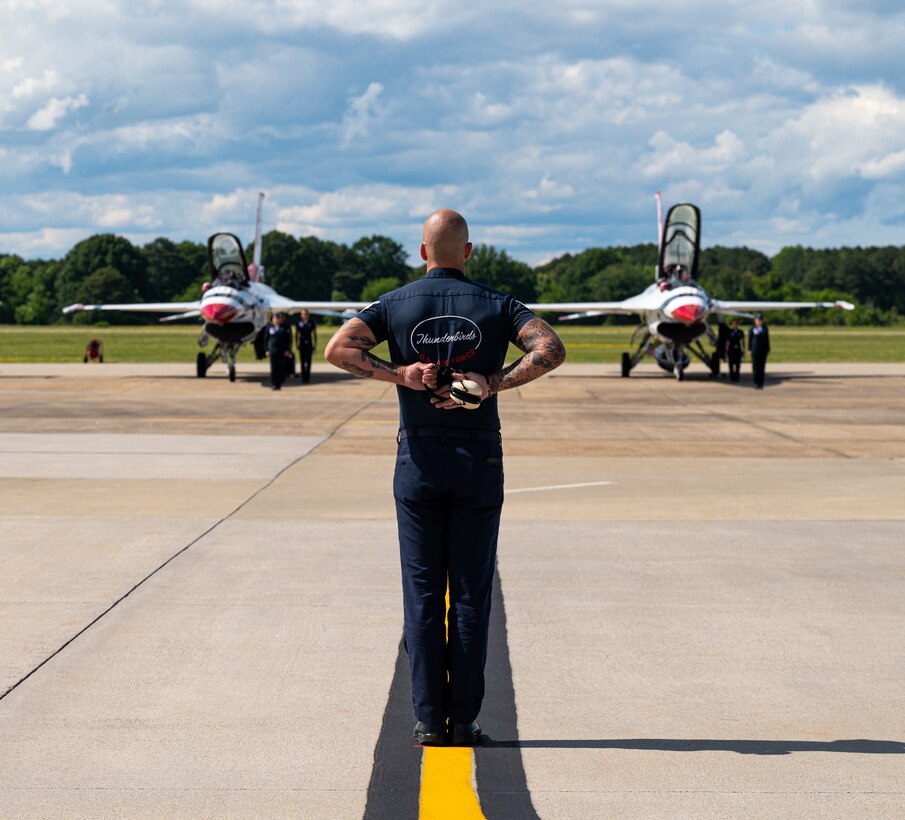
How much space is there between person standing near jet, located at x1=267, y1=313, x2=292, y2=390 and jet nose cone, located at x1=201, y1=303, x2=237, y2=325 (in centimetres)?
214

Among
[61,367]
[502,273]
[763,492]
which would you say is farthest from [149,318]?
[763,492]

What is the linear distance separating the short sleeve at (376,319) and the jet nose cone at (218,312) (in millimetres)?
25621

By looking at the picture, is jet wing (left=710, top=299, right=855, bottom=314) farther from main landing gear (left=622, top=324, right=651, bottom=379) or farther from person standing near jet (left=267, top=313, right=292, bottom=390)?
person standing near jet (left=267, top=313, right=292, bottom=390)

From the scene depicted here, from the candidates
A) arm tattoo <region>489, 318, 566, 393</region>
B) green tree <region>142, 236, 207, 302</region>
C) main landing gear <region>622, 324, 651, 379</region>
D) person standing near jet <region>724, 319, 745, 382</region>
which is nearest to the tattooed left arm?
arm tattoo <region>489, 318, 566, 393</region>

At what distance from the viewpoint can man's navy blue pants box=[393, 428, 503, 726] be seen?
4.63 meters

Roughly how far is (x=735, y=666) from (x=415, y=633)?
1885 mm

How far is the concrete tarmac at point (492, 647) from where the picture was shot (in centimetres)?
423

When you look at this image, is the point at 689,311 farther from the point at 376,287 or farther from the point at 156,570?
the point at 376,287

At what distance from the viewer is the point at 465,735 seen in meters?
4.67

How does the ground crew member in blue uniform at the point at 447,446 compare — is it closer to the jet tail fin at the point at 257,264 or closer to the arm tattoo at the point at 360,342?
the arm tattoo at the point at 360,342

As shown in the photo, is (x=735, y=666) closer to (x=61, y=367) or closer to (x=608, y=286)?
(x=61, y=367)

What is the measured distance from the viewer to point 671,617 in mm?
6699

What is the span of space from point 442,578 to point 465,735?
0.63 meters

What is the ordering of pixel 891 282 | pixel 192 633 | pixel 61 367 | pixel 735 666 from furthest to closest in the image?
1. pixel 891 282
2. pixel 61 367
3. pixel 192 633
4. pixel 735 666
